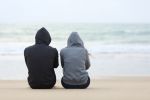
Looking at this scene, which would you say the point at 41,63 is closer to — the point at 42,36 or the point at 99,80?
the point at 42,36

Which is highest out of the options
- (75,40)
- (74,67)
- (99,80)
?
(75,40)

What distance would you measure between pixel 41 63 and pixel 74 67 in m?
0.50

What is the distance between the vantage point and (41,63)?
336 inches

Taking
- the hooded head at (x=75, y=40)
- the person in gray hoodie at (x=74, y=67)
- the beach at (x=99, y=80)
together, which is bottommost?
the beach at (x=99, y=80)

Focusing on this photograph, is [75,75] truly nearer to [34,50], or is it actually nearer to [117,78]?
[34,50]

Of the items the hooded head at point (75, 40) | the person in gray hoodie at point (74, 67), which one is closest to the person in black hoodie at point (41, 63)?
the person in gray hoodie at point (74, 67)

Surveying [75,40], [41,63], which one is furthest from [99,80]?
[41,63]

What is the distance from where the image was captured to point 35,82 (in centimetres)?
852

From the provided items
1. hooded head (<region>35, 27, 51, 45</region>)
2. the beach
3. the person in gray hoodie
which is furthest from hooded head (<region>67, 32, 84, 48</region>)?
hooded head (<region>35, 27, 51, 45</region>)

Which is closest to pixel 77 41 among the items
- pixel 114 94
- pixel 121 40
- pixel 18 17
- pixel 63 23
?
pixel 114 94

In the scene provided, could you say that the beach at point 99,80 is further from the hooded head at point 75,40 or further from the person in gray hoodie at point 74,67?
the hooded head at point 75,40

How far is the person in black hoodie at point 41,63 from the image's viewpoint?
8.52 m

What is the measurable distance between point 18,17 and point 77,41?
45459mm

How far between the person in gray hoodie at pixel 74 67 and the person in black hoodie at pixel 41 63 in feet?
0.56
